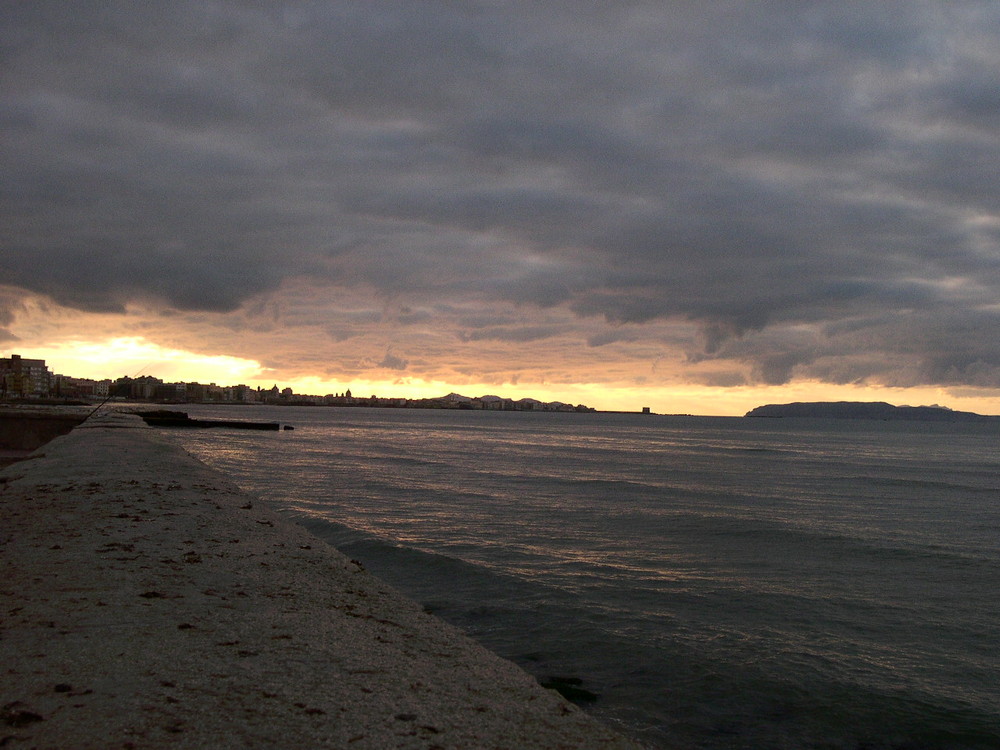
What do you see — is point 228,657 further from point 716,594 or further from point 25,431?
point 25,431

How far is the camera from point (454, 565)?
53.7 ft

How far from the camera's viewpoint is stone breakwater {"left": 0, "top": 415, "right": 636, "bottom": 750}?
5312 millimetres

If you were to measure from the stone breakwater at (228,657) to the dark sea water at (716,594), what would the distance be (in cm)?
210

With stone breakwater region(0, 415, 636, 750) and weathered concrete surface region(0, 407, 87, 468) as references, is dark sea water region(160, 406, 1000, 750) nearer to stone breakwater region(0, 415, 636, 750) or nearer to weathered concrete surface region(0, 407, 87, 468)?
stone breakwater region(0, 415, 636, 750)

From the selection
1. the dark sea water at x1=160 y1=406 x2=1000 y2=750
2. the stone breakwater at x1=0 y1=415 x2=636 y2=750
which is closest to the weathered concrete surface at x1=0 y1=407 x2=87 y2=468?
the dark sea water at x1=160 y1=406 x2=1000 y2=750

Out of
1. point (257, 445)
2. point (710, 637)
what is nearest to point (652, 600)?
point (710, 637)

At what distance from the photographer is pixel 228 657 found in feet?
22.6

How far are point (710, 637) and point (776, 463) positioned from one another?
53913mm

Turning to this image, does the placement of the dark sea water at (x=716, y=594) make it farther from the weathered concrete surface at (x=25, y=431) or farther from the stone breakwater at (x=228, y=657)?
the weathered concrete surface at (x=25, y=431)

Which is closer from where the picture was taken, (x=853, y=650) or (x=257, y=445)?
(x=853, y=650)

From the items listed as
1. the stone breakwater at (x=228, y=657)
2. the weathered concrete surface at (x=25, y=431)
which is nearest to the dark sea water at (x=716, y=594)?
the stone breakwater at (x=228, y=657)

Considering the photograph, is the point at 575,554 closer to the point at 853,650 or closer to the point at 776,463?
the point at 853,650

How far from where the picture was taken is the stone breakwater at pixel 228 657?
531 centimetres

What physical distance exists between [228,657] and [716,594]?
35.7 feet
